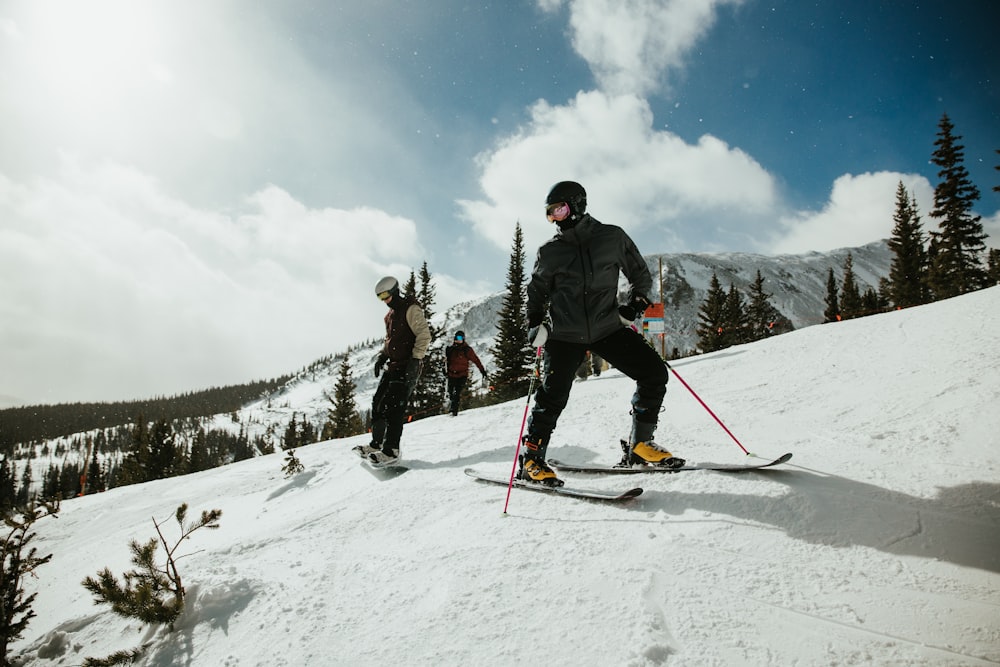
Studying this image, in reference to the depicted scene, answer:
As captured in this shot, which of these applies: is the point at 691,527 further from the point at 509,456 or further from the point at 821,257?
the point at 821,257

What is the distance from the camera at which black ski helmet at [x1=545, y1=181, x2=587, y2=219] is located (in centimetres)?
372

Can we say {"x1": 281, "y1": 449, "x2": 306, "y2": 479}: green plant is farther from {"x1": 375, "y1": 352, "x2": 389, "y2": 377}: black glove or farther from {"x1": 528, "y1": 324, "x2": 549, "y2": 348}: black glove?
{"x1": 528, "y1": 324, "x2": 549, "y2": 348}: black glove

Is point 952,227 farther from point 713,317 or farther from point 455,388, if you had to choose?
point 455,388

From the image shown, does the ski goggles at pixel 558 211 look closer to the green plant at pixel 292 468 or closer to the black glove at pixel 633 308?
the black glove at pixel 633 308

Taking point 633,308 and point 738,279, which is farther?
point 738,279

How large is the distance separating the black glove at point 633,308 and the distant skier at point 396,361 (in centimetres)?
285

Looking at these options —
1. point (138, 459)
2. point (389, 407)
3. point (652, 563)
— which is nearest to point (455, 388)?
point (389, 407)

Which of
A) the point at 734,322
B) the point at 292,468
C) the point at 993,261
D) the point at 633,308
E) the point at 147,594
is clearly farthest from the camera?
the point at 734,322

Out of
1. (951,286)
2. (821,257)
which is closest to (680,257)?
(821,257)

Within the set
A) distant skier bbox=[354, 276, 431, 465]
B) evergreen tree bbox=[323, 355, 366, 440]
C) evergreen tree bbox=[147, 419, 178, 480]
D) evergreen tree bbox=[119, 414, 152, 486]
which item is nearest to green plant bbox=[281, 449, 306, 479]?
distant skier bbox=[354, 276, 431, 465]

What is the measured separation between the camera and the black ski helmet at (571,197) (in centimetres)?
372

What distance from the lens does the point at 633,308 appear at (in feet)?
12.1

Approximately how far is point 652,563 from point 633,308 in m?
2.04

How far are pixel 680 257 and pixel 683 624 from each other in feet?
652
